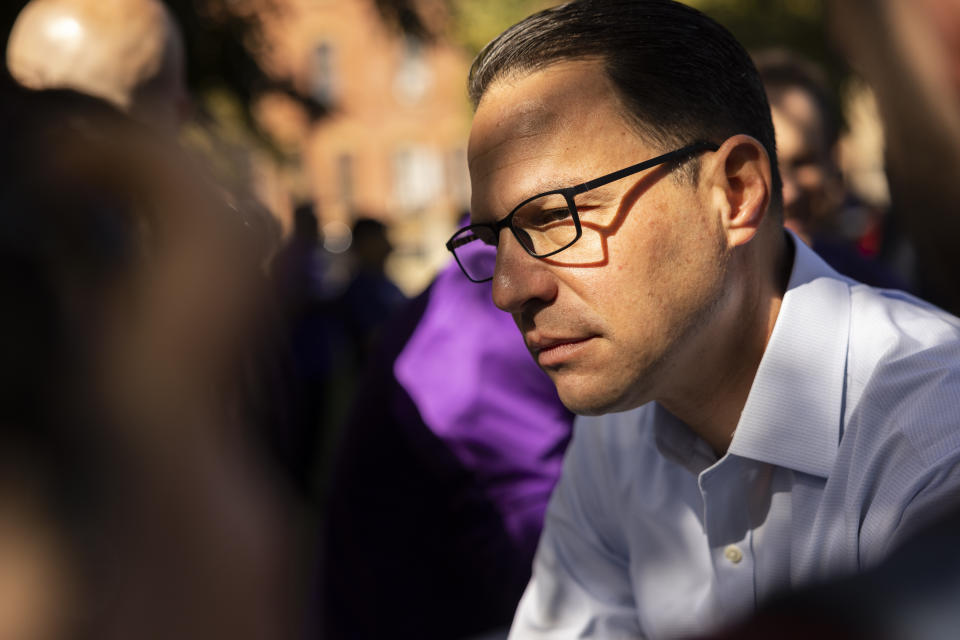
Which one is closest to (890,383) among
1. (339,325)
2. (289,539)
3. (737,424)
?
(737,424)

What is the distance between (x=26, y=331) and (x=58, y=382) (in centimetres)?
5

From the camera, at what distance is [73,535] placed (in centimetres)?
75

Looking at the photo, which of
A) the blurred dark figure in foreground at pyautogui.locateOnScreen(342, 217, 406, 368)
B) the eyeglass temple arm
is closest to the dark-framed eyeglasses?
the eyeglass temple arm

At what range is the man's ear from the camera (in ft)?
5.33

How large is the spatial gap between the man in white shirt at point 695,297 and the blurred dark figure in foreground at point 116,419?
84 cm

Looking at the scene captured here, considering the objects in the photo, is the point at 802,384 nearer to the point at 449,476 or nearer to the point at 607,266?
the point at 607,266

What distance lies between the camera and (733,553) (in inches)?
65.0

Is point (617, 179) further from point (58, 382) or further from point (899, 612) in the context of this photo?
point (899, 612)

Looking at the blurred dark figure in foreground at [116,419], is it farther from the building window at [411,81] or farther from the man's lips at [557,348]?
the building window at [411,81]

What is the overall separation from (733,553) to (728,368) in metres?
0.32

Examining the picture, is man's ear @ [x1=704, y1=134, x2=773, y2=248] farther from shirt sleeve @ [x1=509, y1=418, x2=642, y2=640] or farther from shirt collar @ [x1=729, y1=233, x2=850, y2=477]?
shirt sleeve @ [x1=509, y1=418, x2=642, y2=640]

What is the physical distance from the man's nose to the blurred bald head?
1.26 m

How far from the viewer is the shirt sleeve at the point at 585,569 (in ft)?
6.31

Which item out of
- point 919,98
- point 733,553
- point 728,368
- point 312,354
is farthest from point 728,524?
point 312,354
